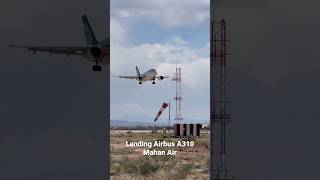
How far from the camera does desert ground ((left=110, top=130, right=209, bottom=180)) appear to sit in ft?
48.9

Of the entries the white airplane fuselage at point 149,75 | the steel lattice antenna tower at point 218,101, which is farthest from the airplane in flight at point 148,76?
the steel lattice antenna tower at point 218,101

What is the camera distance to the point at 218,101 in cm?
1395

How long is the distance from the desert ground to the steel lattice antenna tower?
2.26 ft
